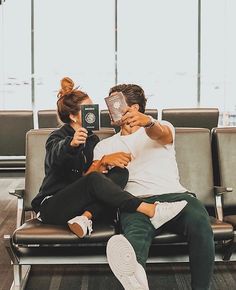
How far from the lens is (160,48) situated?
993cm

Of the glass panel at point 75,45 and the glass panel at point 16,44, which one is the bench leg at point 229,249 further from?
the glass panel at point 16,44

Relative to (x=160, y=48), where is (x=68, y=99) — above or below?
below

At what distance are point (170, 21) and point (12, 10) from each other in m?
2.75

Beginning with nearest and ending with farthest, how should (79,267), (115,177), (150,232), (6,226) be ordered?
(150,232) → (115,177) → (79,267) → (6,226)

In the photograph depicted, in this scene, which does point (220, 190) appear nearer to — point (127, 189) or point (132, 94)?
point (127, 189)

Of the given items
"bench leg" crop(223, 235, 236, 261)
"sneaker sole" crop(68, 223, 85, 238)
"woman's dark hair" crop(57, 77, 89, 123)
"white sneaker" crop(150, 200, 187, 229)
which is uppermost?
"woman's dark hair" crop(57, 77, 89, 123)

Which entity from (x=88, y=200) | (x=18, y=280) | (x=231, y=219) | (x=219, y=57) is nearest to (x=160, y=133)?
(x=88, y=200)

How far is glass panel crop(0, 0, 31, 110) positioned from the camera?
997cm

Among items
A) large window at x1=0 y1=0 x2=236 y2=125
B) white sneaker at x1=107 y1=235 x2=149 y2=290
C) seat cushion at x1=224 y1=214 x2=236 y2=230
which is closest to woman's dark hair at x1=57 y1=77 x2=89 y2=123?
white sneaker at x1=107 y1=235 x2=149 y2=290

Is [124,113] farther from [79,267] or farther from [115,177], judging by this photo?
[79,267]

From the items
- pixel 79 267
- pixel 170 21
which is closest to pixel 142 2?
pixel 170 21

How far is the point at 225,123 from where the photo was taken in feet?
33.0

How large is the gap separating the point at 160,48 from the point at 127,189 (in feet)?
24.2

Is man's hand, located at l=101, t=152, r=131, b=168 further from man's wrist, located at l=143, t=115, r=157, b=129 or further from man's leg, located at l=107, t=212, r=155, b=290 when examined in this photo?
man's leg, located at l=107, t=212, r=155, b=290
